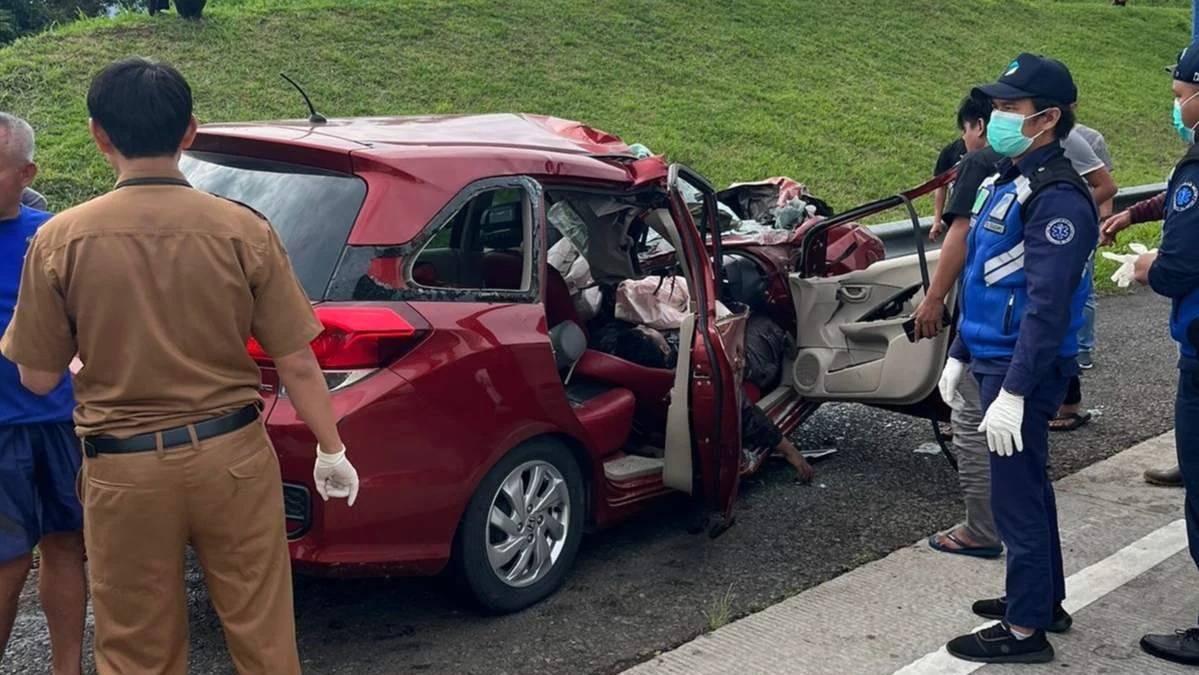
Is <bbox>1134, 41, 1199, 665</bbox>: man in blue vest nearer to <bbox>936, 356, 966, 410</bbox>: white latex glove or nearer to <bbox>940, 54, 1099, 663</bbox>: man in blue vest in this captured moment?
<bbox>940, 54, 1099, 663</bbox>: man in blue vest

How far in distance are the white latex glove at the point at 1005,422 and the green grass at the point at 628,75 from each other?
24.3 ft

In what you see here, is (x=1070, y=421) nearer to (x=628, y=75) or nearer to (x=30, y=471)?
(x=30, y=471)

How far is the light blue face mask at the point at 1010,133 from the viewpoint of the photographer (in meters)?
3.78

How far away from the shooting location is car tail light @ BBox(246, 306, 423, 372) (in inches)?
141

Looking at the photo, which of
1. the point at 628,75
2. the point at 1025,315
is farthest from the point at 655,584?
the point at 628,75

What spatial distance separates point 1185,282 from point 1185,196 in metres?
0.26

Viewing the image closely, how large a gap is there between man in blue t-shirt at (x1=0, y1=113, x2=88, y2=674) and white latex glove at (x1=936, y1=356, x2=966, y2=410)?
293cm

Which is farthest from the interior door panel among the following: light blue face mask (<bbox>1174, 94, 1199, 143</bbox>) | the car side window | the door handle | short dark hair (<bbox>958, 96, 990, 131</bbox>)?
the car side window

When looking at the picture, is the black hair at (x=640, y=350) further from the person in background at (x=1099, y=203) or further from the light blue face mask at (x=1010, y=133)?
the person in background at (x=1099, y=203)

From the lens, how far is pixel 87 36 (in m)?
12.2

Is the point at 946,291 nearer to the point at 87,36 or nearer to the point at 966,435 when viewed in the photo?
the point at 966,435

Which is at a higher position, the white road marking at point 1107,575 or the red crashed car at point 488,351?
the red crashed car at point 488,351

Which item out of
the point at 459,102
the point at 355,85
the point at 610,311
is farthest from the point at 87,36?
the point at 610,311

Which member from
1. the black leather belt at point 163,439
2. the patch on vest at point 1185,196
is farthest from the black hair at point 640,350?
the black leather belt at point 163,439
